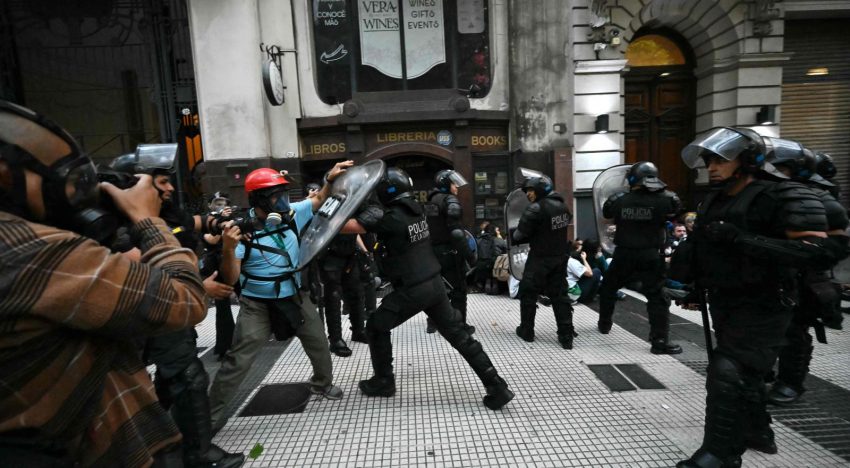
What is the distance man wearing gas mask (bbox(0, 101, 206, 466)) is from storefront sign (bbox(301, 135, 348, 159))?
326 inches

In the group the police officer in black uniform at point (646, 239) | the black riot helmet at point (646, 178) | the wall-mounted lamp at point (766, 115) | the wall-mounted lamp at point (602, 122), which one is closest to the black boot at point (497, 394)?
the police officer in black uniform at point (646, 239)

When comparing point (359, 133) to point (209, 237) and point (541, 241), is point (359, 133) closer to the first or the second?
point (541, 241)

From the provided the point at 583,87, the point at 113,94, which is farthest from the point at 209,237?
Result: the point at 113,94

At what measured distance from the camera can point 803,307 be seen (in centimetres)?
328

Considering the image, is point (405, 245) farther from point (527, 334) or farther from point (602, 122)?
point (602, 122)

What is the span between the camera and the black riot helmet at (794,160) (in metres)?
3.37

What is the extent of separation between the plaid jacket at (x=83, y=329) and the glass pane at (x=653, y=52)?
38.9 feet

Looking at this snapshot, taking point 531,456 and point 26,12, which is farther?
point 26,12

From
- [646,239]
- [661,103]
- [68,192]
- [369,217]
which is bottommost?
[646,239]

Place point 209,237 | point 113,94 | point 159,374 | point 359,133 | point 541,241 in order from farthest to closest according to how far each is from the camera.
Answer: point 113,94 → point 359,133 → point 541,241 → point 209,237 → point 159,374

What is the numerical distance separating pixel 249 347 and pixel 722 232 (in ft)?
10.2

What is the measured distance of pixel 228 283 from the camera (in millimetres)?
2488

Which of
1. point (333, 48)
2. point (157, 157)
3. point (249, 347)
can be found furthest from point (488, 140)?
point (157, 157)

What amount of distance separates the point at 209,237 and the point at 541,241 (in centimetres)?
333
